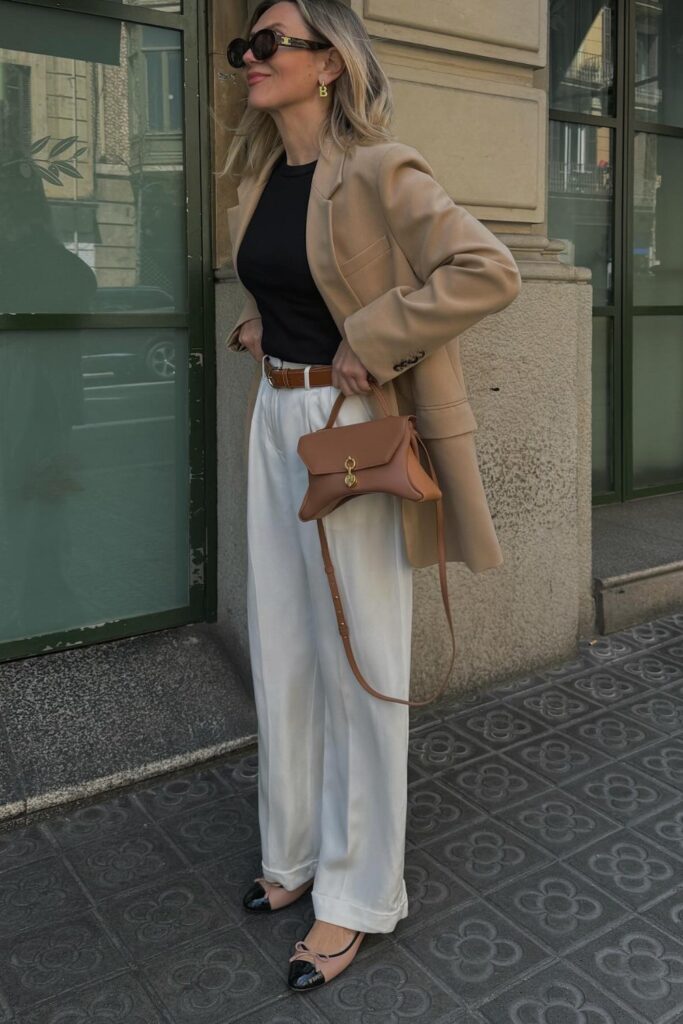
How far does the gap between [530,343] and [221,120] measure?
1539 mm

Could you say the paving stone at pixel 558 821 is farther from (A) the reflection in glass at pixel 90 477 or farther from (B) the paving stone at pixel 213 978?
(A) the reflection in glass at pixel 90 477

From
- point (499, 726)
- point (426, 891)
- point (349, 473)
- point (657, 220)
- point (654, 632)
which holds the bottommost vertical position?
point (426, 891)

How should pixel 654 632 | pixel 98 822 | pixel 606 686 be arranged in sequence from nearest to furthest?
pixel 98 822
pixel 606 686
pixel 654 632

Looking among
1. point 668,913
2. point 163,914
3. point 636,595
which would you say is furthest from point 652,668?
point 163,914

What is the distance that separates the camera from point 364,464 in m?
2.32

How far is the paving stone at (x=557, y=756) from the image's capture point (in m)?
3.62

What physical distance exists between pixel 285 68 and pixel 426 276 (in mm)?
599

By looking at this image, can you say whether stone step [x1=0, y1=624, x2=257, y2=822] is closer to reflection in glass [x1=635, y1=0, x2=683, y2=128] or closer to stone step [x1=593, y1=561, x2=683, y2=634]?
stone step [x1=593, y1=561, x2=683, y2=634]

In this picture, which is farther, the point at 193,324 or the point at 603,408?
the point at 603,408

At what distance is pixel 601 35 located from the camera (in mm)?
6074

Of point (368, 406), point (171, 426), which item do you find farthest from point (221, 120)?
point (368, 406)

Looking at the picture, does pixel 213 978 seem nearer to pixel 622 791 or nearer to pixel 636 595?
pixel 622 791

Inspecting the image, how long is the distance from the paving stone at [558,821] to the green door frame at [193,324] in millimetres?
1632

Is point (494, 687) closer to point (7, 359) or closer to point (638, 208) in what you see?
point (7, 359)
